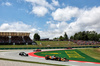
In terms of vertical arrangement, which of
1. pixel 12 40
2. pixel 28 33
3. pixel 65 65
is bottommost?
pixel 65 65

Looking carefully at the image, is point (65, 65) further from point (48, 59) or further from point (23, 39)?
point (23, 39)

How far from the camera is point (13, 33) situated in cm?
7850

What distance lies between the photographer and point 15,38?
75188mm

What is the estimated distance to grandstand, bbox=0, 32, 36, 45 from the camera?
69.3 metres

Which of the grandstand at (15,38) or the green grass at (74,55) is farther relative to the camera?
the grandstand at (15,38)

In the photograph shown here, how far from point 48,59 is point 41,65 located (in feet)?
19.5

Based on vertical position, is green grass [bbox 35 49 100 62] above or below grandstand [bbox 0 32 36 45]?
below

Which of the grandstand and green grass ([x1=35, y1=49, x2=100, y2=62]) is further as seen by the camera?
the grandstand

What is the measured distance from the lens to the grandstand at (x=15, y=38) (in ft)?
227

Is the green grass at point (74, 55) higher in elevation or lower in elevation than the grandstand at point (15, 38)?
lower

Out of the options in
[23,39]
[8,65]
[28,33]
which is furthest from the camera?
[28,33]

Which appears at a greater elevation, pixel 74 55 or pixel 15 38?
pixel 15 38

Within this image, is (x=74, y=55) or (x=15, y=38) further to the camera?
(x=15, y=38)

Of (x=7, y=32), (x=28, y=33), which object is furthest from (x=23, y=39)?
(x=7, y=32)
